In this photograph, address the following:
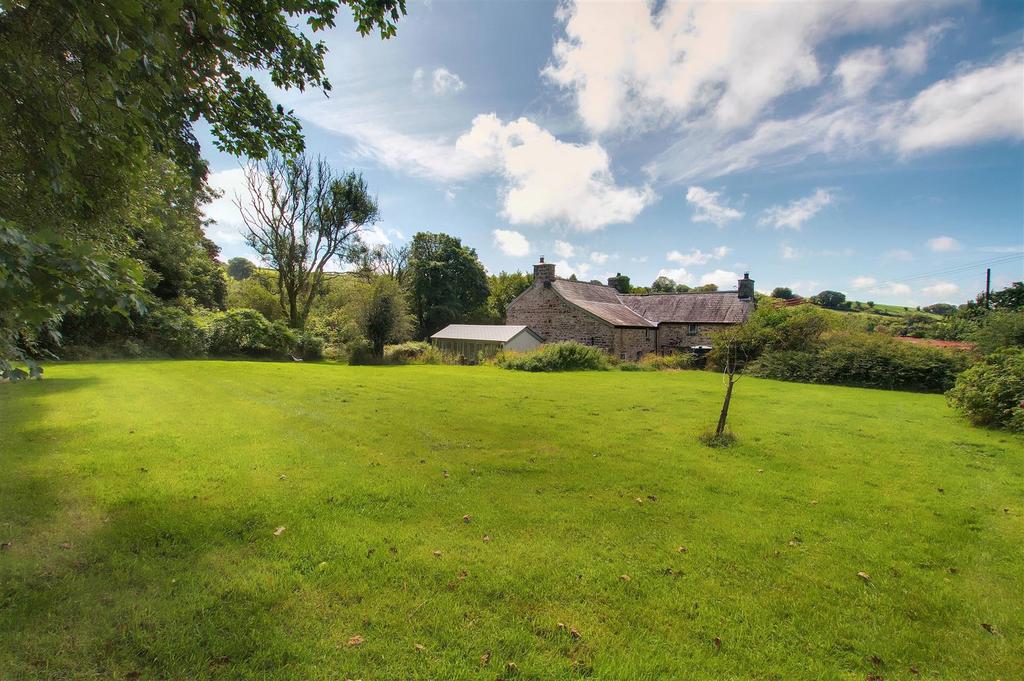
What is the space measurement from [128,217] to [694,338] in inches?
1306

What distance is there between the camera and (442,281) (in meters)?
45.9

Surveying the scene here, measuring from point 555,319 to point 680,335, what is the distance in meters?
9.90

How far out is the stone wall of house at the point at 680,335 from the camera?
32688 millimetres

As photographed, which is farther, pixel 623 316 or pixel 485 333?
pixel 623 316

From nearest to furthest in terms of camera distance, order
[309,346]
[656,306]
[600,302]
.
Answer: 1. [309,346]
2. [600,302]
3. [656,306]

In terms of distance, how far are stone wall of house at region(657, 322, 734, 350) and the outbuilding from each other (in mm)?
9642

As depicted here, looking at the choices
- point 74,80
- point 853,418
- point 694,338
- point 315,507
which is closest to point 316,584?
point 315,507

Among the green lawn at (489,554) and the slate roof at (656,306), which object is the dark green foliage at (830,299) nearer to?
the slate roof at (656,306)

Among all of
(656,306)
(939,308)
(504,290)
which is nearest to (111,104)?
(656,306)

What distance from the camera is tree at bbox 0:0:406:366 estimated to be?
308 cm

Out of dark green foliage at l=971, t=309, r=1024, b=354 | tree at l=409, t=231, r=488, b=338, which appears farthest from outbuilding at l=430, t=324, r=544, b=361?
dark green foliage at l=971, t=309, r=1024, b=354

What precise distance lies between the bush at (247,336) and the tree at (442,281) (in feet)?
55.4

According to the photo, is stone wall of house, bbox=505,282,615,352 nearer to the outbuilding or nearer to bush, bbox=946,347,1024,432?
the outbuilding

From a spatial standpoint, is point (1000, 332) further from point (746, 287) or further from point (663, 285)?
point (663, 285)
